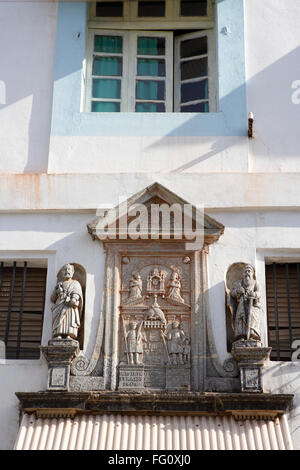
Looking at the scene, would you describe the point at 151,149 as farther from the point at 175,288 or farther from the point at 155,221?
the point at 175,288

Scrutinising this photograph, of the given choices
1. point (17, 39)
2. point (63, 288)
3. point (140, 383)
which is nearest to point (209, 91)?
point (17, 39)

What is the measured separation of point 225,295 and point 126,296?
1147 mm

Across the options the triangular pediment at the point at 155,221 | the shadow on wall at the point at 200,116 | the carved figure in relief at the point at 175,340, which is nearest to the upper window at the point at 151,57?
the shadow on wall at the point at 200,116

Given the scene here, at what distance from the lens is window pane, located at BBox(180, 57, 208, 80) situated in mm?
11484

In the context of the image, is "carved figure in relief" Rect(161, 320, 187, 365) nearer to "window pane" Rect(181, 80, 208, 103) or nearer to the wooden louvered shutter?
the wooden louvered shutter

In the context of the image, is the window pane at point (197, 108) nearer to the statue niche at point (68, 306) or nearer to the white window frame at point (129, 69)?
the white window frame at point (129, 69)

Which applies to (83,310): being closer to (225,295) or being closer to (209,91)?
(225,295)

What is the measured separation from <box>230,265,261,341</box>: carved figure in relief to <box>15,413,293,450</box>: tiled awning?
37.5 inches

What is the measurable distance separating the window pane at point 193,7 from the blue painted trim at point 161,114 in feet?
1.15

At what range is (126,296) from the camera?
392 inches

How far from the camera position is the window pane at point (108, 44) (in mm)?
11547

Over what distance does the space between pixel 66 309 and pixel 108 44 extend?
3905 mm

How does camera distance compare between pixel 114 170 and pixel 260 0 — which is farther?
pixel 260 0

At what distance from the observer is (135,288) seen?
996 cm
